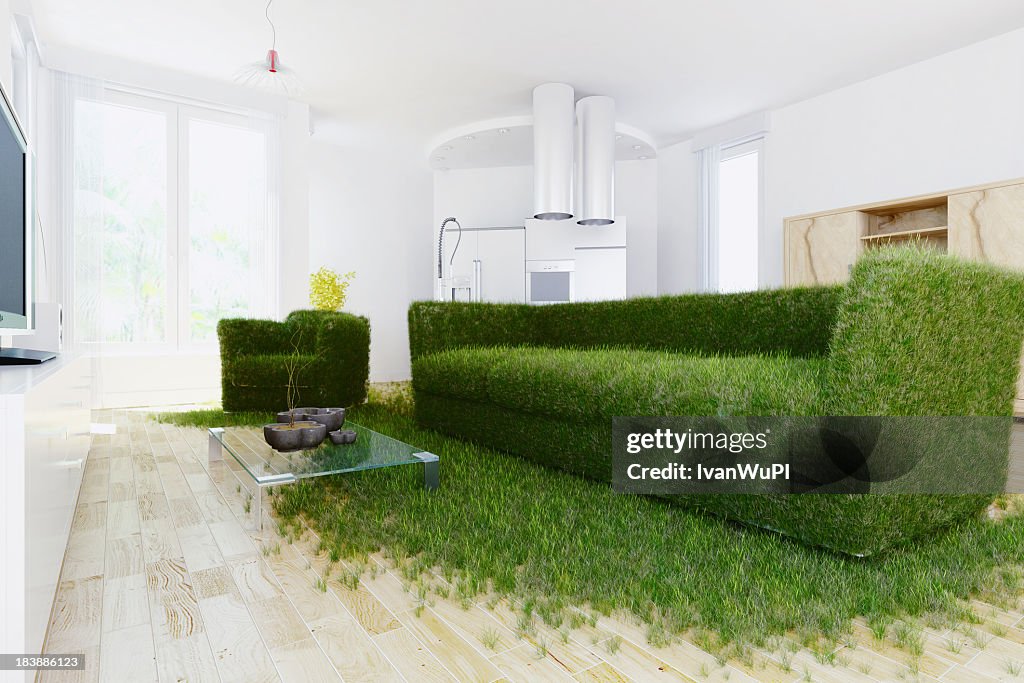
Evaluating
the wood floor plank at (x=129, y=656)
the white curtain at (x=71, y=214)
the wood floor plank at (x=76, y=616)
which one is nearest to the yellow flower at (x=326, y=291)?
the white curtain at (x=71, y=214)

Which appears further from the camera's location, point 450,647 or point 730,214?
point 730,214

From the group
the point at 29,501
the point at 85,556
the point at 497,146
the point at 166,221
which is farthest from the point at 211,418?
the point at 497,146

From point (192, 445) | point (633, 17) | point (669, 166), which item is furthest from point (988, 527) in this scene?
point (669, 166)

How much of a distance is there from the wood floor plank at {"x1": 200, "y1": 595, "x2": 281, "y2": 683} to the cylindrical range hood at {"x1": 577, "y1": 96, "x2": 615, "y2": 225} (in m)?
4.89

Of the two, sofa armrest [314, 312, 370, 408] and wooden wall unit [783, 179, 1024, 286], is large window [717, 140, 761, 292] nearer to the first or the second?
A: wooden wall unit [783, 179, 1024, 286]

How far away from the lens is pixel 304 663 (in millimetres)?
1114

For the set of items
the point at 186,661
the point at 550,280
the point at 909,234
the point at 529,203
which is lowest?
the point at 186,661

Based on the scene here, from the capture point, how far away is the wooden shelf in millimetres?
4430

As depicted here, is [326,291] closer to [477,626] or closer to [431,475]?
[431,475]

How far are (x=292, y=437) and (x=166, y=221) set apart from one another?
3986mm

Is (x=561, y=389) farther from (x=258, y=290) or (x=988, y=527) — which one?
(x=258, y=290)

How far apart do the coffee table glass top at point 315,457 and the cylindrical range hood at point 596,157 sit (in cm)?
387

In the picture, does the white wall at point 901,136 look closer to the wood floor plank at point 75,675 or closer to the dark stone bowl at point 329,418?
the dark stone bowl at point 329,418

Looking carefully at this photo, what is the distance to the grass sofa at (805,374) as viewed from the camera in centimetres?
143
